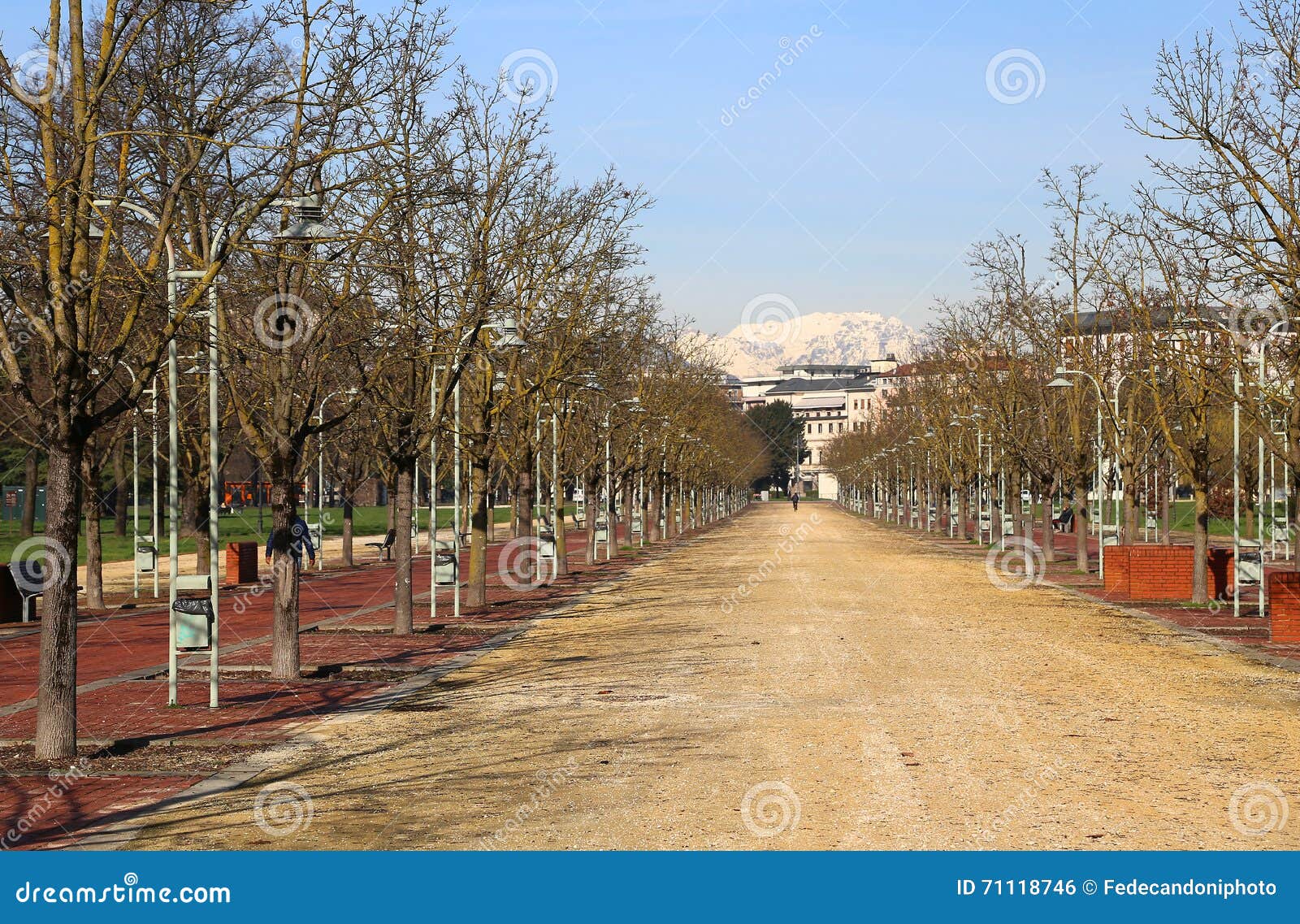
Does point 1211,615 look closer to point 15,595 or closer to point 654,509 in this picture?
point 15,595

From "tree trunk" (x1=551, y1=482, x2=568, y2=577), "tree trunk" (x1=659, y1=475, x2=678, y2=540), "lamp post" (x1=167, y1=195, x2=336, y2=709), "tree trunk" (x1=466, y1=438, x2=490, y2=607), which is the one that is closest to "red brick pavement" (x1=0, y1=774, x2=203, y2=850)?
"lamp post" (x1=167, y1=195, x2=336, y2=709)

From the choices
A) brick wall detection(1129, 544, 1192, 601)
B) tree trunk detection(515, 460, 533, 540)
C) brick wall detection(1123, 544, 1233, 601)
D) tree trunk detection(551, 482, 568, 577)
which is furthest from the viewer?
tree trunk detection(551, 482, 568, 577)

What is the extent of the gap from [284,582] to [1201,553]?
19.1 meters

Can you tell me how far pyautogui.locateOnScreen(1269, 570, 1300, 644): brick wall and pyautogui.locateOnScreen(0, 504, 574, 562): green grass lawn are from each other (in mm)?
28813

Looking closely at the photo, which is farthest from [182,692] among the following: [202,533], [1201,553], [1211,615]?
[202,533]

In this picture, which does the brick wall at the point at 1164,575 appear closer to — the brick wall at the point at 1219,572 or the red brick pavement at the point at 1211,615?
the brick wall at the point at 1219,572

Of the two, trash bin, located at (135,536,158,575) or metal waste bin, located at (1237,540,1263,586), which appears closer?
metal waste bin, located at (1237,540,1263,586)

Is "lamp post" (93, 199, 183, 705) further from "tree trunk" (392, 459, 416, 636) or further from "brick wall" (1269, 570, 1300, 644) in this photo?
"brick wall" (1269, 570, 1300, 644)

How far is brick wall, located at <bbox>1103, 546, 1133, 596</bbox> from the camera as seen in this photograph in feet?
109

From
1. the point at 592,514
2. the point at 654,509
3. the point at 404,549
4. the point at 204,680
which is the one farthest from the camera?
the point at 654,509

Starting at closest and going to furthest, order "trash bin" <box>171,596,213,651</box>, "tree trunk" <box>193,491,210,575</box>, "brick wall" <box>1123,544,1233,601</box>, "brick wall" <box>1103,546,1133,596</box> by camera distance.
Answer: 1. "trash bin" <box>171,596,213,651</box>
2. "brick wall" <box>1123,544,1233,601</box>
3. "brick wall" <box>1103,546,1133,596</box>
4. "tree trunk" <box>193,491,210,575</box>

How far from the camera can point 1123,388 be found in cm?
4456

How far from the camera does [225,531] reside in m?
73.7

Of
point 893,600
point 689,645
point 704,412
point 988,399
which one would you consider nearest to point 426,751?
point 689,645
